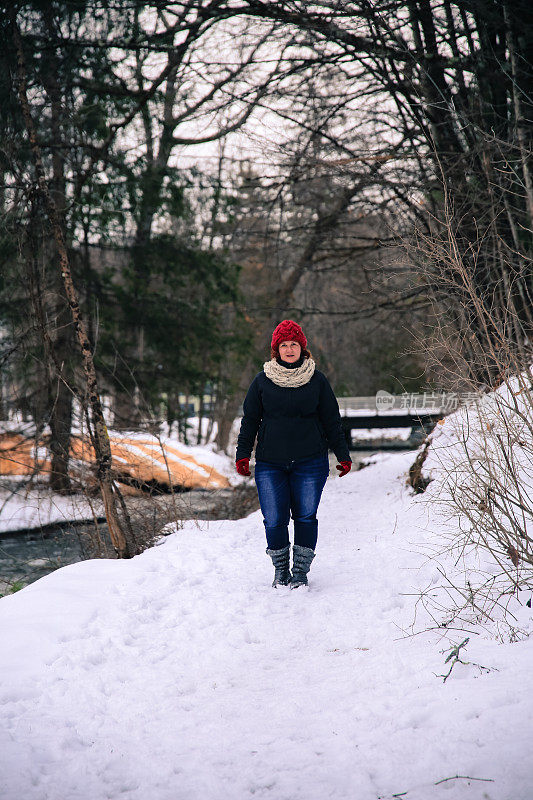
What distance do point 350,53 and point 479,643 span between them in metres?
8.21

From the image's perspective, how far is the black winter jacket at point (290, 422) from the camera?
4.72m

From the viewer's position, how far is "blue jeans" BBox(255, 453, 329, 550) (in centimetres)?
477

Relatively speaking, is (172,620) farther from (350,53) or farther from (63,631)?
(350,53)

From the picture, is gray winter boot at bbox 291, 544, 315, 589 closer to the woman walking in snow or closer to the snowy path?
the woman walking in snow

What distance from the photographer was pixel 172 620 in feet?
13.5

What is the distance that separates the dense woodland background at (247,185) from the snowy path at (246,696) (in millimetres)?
1635

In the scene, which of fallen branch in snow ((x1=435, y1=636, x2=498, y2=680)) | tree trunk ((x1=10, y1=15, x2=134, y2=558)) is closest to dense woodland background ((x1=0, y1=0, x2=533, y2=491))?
tree trunk ((x1=10, y1=15, x2=134, y2=558))

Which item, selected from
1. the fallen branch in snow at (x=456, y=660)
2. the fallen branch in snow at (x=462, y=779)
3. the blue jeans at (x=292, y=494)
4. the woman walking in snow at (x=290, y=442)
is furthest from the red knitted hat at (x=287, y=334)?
the fallen branch in snow at (x=462, y=779)

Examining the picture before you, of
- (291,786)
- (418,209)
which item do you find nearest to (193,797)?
(291,786)

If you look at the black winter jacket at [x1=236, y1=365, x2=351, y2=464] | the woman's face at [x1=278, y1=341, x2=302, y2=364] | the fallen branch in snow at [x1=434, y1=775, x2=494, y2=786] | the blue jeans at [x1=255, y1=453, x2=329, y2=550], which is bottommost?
the fallen branch in snow at [x1=434, y1=775, x2=494, y2=786]

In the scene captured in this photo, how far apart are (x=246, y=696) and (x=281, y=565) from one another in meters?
1.79

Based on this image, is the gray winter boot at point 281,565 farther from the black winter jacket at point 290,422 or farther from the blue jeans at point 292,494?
the black winter jacket at point 290,422

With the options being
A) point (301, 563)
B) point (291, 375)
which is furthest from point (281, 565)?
point (291, 375)

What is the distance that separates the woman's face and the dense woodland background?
2.80ft
